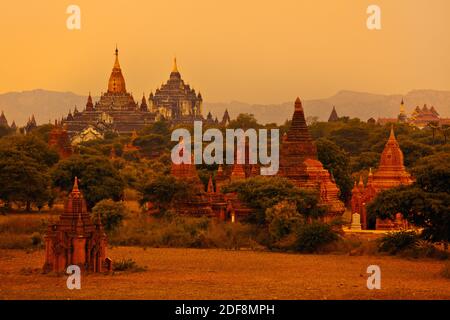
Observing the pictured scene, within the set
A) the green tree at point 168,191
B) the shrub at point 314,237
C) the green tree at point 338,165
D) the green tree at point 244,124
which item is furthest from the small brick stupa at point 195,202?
the green tree at point 244,124

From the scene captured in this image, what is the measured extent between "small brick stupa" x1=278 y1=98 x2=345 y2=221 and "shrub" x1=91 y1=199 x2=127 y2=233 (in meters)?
5.99

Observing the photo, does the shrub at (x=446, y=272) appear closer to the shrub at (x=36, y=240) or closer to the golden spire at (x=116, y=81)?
the shrub at (x=36, y=240)

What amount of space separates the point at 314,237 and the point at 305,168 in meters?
6.83

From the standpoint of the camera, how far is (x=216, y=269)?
2911cm

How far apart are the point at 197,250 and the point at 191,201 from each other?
207 inches

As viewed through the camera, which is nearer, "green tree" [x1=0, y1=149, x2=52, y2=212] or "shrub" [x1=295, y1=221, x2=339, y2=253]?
"shrub" [x1=295, y1=221, x2=339, y2=253]

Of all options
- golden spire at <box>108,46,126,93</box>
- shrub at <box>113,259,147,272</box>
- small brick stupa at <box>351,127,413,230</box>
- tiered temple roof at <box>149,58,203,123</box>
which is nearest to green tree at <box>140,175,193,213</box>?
small brick stupa at <box>351,127,413,230</box>

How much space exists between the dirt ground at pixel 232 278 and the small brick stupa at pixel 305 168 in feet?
20.6

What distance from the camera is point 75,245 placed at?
27734 millimetres

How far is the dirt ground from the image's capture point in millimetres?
24156

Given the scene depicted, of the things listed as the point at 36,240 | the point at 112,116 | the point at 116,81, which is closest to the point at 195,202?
the point at 36,240

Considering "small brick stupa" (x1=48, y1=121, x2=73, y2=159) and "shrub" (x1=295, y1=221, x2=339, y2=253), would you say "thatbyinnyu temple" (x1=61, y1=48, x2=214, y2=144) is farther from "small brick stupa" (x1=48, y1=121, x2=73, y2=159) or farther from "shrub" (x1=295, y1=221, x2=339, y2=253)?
"shrub" (x1=295, y1=221, x2=339, y2=253)

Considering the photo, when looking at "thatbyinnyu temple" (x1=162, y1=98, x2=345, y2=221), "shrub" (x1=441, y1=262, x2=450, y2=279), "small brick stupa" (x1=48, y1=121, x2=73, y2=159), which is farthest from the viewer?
"small brick stupa" (x1=48, y1=121, x2=73, y2=159)
